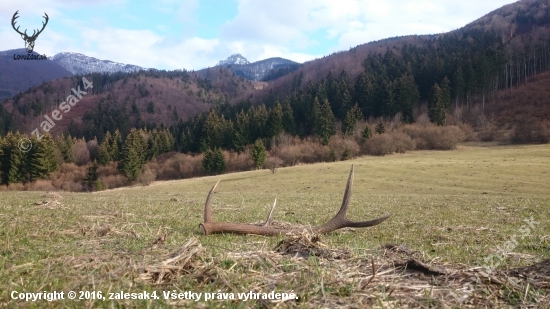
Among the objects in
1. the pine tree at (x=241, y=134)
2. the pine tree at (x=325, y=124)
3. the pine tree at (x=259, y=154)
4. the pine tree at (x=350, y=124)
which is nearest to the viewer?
the pine tree at (x=259, y=154)

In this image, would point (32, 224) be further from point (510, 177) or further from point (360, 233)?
point (510, 177)

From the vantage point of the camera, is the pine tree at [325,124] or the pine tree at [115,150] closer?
the pine tree at [115,150]

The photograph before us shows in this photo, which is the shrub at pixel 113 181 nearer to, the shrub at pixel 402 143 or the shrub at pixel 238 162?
the shrub at pixel 238 162

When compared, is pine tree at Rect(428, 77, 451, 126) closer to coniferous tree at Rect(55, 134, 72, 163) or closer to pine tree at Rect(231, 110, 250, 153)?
pine tree at Rect(231, 110, 250, 153)

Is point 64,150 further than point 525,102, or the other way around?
point 525,102

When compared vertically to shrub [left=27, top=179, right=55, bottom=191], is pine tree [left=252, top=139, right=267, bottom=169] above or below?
above

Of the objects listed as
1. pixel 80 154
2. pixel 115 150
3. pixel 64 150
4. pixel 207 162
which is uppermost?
pixel 64 150

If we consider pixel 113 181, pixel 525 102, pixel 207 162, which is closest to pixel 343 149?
pixel 207 162

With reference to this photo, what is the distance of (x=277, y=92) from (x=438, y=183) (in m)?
148

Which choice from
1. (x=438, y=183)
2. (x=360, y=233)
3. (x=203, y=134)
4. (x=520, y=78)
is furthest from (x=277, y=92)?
(x=360, y=233)

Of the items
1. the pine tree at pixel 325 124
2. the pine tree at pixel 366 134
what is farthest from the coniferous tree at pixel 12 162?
the pine tree at pixel 366 134

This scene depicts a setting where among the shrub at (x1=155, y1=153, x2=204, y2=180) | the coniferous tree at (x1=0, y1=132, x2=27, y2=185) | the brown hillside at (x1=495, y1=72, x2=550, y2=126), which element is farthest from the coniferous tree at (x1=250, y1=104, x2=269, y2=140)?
the brown hillside at (x1=495, y1=72, x2=550, y2=126)

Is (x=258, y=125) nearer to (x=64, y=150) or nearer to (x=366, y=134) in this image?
(x=366, y=134)

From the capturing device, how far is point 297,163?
79750mm
